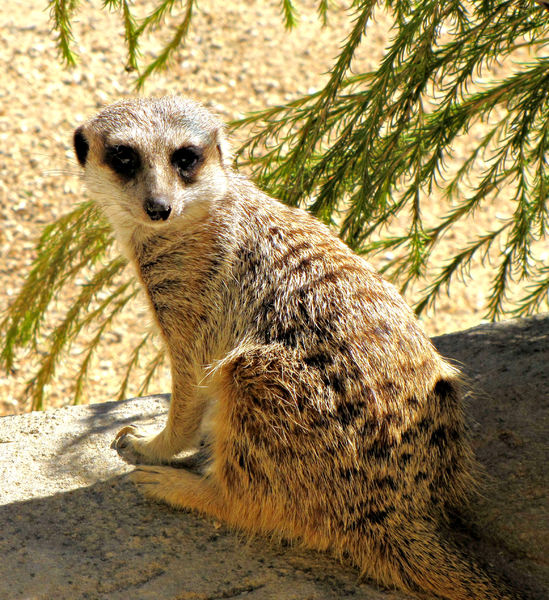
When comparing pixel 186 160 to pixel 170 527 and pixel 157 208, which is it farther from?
pixel 170 527

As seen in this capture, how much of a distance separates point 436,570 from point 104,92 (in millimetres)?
7153

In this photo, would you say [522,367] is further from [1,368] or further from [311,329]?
[1,368]

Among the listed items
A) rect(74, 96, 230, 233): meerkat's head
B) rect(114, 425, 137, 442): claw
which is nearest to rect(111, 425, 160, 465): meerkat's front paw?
rect(114, 425, 137, 442): claw

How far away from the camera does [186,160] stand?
286cm

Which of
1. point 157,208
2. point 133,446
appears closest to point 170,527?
point 133,446

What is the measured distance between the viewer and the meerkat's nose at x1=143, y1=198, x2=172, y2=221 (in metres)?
2.57

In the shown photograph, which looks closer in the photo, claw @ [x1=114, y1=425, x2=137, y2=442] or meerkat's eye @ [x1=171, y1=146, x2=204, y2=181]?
meerkat's eye @ [x1=171, y1=146, x2=204, y2=181]

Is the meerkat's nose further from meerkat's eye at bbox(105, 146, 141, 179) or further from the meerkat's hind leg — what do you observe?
the meerkat's hind leg

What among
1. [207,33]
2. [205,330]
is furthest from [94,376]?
[207,33]

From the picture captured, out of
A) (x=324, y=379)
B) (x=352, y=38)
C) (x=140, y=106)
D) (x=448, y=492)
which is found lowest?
(x=448, y=492)

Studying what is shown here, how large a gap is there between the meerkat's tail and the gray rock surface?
3.3 inches

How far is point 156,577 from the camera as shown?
236 centimetres

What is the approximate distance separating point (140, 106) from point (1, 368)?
3.93 m

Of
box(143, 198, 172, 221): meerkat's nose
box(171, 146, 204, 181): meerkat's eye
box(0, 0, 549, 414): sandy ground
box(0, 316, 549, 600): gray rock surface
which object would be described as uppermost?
box(0, 0, 549, 414): sandy ground
